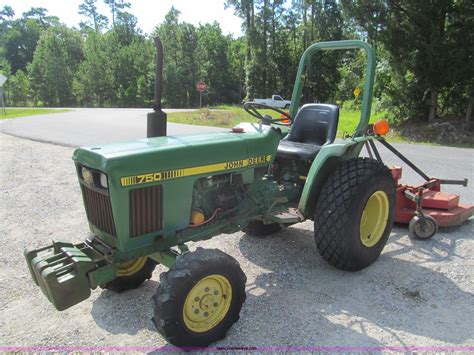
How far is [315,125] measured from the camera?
164 inches

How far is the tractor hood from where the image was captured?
101 inches

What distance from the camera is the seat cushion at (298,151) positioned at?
3807 millimetres

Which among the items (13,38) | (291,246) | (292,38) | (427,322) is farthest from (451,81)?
(13,38)

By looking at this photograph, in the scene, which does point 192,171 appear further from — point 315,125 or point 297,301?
point 315,125

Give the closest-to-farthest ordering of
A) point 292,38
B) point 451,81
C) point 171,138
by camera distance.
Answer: point 171,138 < point 451,81 < point 292,38

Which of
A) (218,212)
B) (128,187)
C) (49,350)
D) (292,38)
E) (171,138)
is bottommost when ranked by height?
(49,350)

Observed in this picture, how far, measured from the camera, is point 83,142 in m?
11.4

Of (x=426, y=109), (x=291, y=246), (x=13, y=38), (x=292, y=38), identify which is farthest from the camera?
(x=13, y=38)

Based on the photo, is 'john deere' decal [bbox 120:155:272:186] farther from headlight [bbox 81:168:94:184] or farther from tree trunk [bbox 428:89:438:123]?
tree trunk [bbox 428:89:438:123]

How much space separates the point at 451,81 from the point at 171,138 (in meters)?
11.7

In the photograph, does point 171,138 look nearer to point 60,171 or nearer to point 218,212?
point 218,212

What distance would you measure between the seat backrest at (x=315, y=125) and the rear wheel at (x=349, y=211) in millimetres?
562

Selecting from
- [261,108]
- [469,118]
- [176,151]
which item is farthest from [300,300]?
[469,118]

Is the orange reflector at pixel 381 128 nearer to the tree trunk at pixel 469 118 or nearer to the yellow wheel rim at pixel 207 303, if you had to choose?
the yellow wheel rim at pixel 207 303
